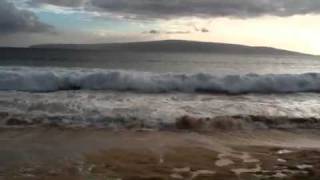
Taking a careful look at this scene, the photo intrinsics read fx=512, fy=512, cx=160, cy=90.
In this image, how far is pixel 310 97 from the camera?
52.3 ft

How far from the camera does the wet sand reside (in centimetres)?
633

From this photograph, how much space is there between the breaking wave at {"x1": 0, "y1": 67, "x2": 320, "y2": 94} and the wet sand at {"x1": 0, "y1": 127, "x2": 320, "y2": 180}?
8022 mm

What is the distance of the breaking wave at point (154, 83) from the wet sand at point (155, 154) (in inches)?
316

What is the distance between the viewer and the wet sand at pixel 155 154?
249 inches

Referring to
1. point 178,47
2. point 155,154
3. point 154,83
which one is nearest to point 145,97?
point 154,83

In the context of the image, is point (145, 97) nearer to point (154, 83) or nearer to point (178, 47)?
point (154, 83)

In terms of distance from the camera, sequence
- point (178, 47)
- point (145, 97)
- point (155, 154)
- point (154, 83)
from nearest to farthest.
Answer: point (155, 154), point (145, 97), point (154, 83), point (178, 47)

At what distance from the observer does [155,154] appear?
24.4ft

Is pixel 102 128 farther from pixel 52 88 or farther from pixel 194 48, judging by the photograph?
pixel 194 48

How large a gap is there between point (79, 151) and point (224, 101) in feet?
23.4

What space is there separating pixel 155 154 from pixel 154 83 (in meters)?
10.5

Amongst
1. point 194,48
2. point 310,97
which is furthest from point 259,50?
point 310,97

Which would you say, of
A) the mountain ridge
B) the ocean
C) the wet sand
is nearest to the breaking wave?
the ocean

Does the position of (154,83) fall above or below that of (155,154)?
below
